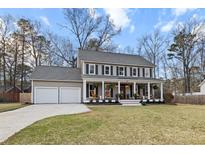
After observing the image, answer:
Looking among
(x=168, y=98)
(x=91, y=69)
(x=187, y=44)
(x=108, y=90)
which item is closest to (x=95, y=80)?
(x=91, y=69)

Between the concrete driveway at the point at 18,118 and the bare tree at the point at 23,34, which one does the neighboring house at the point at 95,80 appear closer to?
the concrete driveway at the point at 18,118

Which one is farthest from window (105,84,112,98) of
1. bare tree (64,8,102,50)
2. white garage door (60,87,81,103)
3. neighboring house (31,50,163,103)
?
bare tree (64,8,102,50)

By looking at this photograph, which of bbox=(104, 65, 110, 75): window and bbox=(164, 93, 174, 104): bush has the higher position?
bbox=(104, 65, 110, 75): window

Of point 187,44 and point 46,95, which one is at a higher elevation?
point 187,44

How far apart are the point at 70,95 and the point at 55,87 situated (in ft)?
6.09

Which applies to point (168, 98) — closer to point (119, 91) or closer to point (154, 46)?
point (119, 91)

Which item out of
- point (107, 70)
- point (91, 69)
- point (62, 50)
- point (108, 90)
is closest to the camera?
point (91, 69)

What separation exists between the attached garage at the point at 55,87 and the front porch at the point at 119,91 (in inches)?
52.8

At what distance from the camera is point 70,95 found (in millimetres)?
23547

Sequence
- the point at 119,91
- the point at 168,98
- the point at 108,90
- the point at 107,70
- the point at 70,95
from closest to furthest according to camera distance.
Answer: the point at 70,95 → the point at 119,91 → the point at 168,98 → the point at 108,90 → the point at 107,70

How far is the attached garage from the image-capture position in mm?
22391

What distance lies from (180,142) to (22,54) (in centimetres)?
3146

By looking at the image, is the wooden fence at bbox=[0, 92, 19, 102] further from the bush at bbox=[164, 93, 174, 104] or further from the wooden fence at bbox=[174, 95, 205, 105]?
the wooden fence at bbox=[174, 95, 205, 105]
